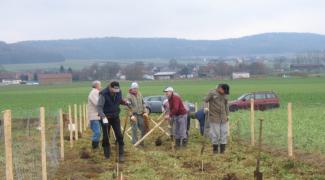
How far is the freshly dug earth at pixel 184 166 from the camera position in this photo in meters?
9.99

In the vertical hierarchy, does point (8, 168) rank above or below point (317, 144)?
above

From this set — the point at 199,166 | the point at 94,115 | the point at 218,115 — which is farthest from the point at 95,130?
the point at 199,166

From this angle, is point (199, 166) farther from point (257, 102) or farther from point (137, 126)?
point (257, 102)

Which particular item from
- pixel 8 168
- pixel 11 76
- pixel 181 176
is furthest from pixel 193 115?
pixel 11 76

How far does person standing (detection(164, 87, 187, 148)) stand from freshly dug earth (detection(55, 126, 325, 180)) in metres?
0.76

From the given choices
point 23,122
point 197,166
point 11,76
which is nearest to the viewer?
point 197,166

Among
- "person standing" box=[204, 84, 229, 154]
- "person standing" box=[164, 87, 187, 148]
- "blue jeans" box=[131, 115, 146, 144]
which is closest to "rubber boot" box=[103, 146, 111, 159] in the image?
"blue jeans" box=[131, 115, 146, 144]

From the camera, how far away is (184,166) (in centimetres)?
1119

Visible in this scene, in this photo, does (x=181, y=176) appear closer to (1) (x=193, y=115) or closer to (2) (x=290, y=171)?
(2) (x=290, y=171)

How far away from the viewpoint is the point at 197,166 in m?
11.1

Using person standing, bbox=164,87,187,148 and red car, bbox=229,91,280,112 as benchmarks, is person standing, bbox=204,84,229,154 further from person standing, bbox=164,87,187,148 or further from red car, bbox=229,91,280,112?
red car, bbox=229,91,280,112

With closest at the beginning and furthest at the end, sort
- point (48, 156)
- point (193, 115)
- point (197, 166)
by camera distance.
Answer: point (197, 166)
point (48, 156)
point (193, 115)

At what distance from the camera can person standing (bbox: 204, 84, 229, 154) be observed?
516 inches

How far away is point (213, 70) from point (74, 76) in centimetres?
2798
